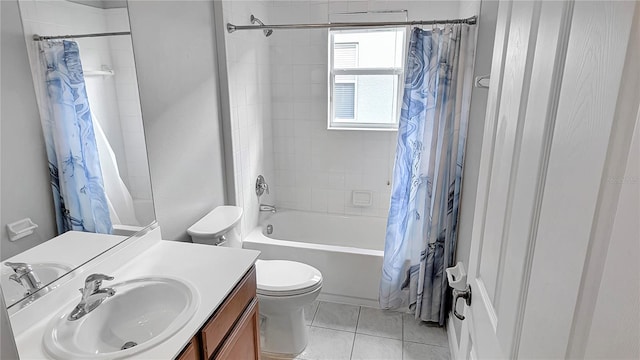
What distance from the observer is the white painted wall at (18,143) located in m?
0.99

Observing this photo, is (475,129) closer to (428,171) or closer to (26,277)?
(428,171)

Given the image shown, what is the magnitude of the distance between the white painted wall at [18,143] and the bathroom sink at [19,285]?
0.21 ft

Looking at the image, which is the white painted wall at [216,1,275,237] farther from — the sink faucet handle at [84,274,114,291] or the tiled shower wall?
the sink faucet handle at [84,274,114,291]

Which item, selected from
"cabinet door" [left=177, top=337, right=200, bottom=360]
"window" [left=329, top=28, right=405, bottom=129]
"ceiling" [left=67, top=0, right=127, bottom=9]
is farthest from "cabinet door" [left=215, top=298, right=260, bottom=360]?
"window" [left=329, top=28, right=405, bottom=129]

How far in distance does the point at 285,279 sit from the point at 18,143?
1403 millimetres

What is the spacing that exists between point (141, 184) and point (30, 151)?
1.67 ft

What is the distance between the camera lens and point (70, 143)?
1.20 m

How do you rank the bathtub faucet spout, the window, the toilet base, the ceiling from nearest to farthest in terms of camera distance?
1. the ceiling
2. the toilet base
3. the window
4. the bathtub faucet spout

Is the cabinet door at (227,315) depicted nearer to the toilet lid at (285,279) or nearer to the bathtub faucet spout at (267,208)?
the toilet lid at (285,279)

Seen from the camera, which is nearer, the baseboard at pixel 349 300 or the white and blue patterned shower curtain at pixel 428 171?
the white and blue patterned shower curtain at pixel 428 171

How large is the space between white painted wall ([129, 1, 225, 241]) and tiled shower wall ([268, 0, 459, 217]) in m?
0.95

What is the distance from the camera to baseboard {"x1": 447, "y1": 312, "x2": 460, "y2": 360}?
6.51 ft

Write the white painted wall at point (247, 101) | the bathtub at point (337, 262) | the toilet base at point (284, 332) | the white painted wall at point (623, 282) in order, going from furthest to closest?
1. the bathtub at point (337, 262)
2. the white painted wall at point (247, 101)
3. the toilet base at point (284, 332)
4. the white painted wall at point (623, 282)

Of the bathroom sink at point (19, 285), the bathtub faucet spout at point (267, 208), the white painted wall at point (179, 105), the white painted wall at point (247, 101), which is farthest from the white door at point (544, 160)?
the bathtub faucet spout at point (267, 208)
